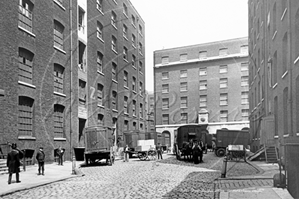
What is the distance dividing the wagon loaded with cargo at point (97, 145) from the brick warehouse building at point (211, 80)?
49.3 feet

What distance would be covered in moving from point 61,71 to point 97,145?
6763 millimetres

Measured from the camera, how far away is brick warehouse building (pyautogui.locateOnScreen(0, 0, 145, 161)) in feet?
67.5

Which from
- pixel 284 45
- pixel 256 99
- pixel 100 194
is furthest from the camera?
pixel 256 99

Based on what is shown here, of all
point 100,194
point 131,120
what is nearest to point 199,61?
point 131,120

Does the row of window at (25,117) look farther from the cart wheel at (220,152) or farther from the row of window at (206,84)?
the row of window at (206,84)

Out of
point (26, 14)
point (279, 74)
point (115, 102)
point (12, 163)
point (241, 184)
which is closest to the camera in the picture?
point (241, 184)

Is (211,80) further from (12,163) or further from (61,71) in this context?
(12,163)

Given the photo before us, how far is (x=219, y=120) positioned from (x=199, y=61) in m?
13.7

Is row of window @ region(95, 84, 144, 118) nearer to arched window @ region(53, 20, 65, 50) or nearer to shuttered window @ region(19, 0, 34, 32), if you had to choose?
arched window @ region(53, 20, 65, 50)

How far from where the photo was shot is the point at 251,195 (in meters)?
9.31

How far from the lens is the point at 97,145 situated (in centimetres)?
2447

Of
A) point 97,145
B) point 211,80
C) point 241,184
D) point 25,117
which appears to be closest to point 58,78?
point 25,117

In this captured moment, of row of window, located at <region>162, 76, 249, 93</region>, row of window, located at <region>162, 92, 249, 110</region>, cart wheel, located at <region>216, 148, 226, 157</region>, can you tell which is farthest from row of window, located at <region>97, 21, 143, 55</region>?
cart wheel, located at <region>216, 148, 226, 157</region>

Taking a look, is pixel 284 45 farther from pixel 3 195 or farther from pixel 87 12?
pixel 87 12
